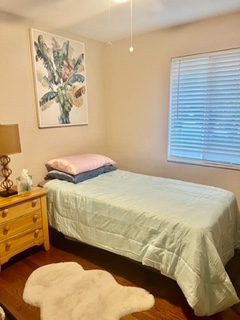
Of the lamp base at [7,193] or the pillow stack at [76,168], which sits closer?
the lamp base at [7,193]

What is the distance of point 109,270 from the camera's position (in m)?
2.10

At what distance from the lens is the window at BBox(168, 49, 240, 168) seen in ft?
8.22

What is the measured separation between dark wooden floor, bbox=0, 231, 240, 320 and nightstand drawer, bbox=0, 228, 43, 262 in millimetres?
142

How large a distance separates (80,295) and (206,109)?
223cm

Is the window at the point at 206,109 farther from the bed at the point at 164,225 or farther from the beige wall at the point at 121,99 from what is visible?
the bed at the point at 164,225

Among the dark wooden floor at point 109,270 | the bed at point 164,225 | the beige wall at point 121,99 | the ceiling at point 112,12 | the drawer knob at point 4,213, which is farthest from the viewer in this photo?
the beige wall at point 121,99

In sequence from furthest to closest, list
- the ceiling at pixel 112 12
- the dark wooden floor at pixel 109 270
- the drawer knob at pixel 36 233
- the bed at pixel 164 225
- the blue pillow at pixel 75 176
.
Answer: the blue pillow at pixel 75 176 < the drawer knob at pixel 36 233 < the ceiling at pixel 112 12 < the dark wooden floor at pixel 109 270 < the bed at pixel 164 225

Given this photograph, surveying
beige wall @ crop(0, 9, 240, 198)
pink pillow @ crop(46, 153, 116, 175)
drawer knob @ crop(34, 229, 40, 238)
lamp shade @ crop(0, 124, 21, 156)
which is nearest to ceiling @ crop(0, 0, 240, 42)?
beige wall @ crop(0, 9, 240, 198)

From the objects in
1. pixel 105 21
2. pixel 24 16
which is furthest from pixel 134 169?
pixel 24 16

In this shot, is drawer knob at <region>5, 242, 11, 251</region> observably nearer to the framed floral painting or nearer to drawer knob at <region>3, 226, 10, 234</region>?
drawer knob at <region>3, 226, 10, 234</region>

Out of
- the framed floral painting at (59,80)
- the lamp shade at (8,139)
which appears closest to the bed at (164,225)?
the lamp shade at (8,139)

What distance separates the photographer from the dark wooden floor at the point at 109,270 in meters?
1.63

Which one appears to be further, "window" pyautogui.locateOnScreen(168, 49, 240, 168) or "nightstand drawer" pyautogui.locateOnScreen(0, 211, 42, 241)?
"window" pyautogui.locateOnScreen(168, 49, 240, 168)

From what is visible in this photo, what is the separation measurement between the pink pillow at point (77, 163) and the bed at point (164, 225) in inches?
5.8
